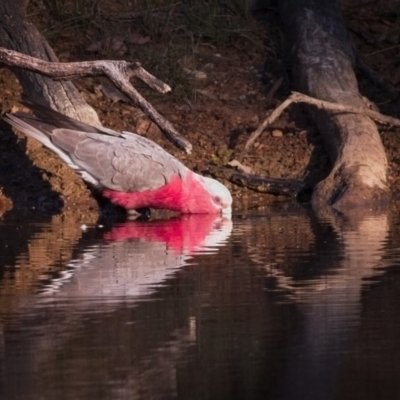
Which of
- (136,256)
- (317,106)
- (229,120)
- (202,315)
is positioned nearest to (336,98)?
(317,106)

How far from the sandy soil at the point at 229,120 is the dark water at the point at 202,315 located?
2200 millimetres

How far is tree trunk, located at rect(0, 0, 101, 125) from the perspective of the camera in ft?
33.1

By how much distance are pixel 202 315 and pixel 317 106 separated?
5450 mm

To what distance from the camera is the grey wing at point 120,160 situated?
9188 millimetres

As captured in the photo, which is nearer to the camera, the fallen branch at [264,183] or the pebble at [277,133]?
the fallen branch at [264,183]

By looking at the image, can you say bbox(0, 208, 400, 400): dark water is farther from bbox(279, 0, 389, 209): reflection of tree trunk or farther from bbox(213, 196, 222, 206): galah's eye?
bbox(279, 0, 389, 209): reflection of tree trunk

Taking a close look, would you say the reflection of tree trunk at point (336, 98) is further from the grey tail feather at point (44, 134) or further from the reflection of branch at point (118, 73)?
the grey tail feather at point (44, 134)

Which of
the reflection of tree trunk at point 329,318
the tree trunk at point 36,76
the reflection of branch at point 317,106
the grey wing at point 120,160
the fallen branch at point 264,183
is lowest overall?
the reflection of tree trunk at point 329,318

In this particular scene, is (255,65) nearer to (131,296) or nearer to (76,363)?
(131,296)

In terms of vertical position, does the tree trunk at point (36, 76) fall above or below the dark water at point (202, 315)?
above

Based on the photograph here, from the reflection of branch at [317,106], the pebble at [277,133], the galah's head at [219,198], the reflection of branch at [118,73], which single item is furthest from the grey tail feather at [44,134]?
the pebble at [277,133]

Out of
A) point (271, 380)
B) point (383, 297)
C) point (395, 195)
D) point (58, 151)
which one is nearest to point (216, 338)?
point (271, 380)

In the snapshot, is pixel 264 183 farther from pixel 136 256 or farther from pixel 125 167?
pixel 136 256

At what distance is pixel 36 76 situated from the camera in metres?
10.3
